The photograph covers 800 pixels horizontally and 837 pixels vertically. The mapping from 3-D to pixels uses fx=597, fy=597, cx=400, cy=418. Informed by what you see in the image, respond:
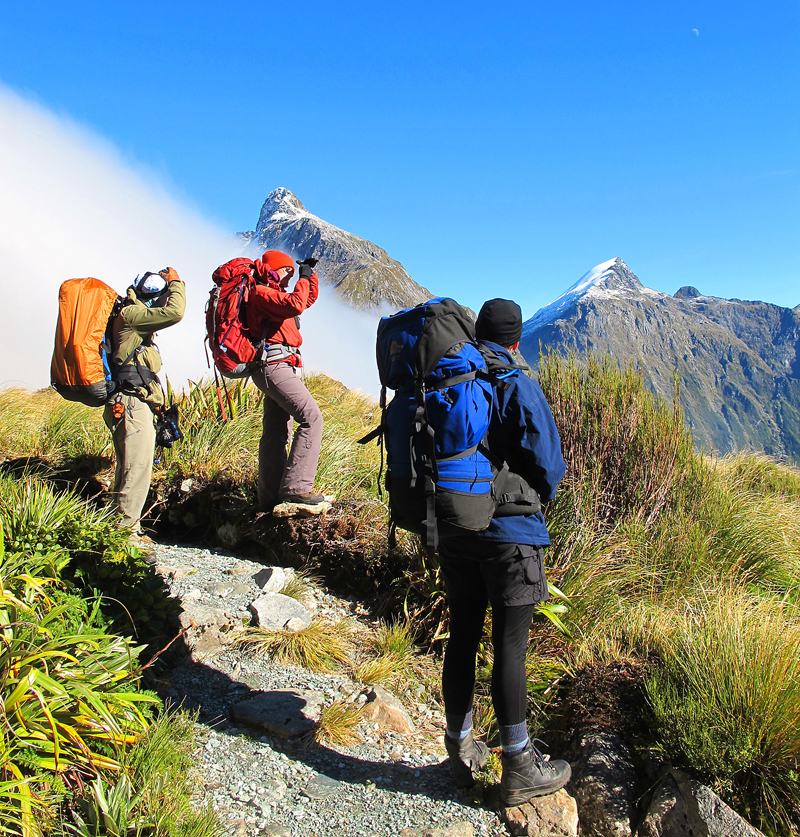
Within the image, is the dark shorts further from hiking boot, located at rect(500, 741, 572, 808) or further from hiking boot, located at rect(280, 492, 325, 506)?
hiking boot, located at rect(280, 492, 325, 506)

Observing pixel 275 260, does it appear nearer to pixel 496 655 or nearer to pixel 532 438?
pixel 532 438

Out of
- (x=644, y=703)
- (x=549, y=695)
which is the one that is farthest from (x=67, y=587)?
(x=644, y=703)

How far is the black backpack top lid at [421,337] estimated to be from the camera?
2.40 m

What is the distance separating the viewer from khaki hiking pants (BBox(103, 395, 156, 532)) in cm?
445

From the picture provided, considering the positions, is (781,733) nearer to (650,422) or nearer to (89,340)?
(650,422)

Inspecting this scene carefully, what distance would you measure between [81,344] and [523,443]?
3377 mm

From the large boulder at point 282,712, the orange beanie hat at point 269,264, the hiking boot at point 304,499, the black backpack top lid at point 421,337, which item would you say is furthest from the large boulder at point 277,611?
the orange beanie hat at point 269,264

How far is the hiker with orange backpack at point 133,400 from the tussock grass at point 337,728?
213 cm

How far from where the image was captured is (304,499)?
4832 millimetres

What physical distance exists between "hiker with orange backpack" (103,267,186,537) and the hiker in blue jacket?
2.83 meters

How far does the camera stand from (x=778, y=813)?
2.66m

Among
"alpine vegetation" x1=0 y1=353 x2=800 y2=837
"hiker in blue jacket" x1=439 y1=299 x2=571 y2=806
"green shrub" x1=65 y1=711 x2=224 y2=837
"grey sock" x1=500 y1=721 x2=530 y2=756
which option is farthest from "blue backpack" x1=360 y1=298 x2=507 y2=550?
Result: "green shrub" x1=65 y1=711 x2=224 y2=837

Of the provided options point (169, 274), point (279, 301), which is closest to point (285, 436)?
point (279, 301)

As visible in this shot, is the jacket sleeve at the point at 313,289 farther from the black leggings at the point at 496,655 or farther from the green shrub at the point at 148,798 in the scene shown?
the green shrub at the point at 148,798
